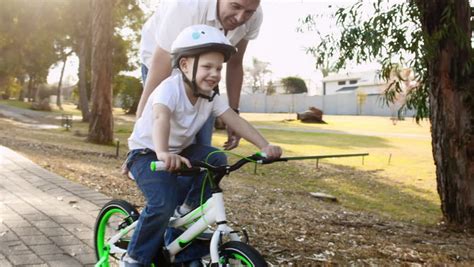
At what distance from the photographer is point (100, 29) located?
16.3 meters

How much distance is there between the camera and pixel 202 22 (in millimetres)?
2996

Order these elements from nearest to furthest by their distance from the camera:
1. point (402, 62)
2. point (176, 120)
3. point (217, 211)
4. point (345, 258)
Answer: point (217, 211) < point (176, 120) < point (345, 258) < point (402, 62)

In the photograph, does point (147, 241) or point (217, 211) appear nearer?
point (217, 211)

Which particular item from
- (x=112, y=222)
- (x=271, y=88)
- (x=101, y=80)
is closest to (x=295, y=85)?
(x=271, y=88)

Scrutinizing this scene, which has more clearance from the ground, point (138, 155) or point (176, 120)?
point (176, 120)

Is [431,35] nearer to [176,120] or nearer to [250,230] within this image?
[250,230]

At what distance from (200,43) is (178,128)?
0.51m

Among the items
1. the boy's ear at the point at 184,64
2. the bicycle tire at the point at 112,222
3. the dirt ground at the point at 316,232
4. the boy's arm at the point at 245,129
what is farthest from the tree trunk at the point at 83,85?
the boy's ear at the point at 184,64

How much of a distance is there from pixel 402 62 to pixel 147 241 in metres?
4.41

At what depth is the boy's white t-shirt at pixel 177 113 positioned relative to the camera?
2.76m

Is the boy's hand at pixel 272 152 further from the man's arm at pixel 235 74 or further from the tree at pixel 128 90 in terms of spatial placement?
the tree at pixel 128 90

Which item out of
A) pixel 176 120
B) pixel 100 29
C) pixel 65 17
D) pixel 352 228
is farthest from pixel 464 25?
pixel 65 17

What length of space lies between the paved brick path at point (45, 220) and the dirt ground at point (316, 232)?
2.17 feet

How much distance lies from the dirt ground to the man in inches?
57.2
